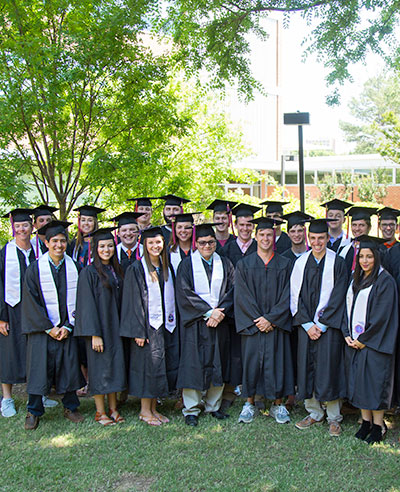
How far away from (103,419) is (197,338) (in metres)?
1.19

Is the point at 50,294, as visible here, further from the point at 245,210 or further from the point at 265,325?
the point at 245,210

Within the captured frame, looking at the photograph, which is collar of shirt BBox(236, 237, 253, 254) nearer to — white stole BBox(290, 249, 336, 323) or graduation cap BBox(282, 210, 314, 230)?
graduation cap BBox(282, 210, 314, 230)

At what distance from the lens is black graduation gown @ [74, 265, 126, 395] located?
511cm

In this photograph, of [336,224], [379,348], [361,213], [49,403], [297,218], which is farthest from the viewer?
[336,224]

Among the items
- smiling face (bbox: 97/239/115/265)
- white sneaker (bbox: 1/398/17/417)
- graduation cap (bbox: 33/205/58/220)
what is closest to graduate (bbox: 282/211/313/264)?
smiling face (bbox: 97/239/115/265)

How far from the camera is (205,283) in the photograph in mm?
5359

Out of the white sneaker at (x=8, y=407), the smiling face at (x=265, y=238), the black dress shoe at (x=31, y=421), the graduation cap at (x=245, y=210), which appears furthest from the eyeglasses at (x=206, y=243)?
the white sneaker at (x=8, y=407)

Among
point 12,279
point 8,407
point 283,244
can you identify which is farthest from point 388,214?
point 8,407

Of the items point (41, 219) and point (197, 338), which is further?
point (41, 219)

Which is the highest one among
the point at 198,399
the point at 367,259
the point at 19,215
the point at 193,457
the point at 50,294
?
the point at 19,215

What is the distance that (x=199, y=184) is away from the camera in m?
11.0

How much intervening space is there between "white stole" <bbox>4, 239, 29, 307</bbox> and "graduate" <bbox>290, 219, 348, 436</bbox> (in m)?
2.82

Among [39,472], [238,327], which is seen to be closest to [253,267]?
[238,327]

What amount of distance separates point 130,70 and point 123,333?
11.7 ft
